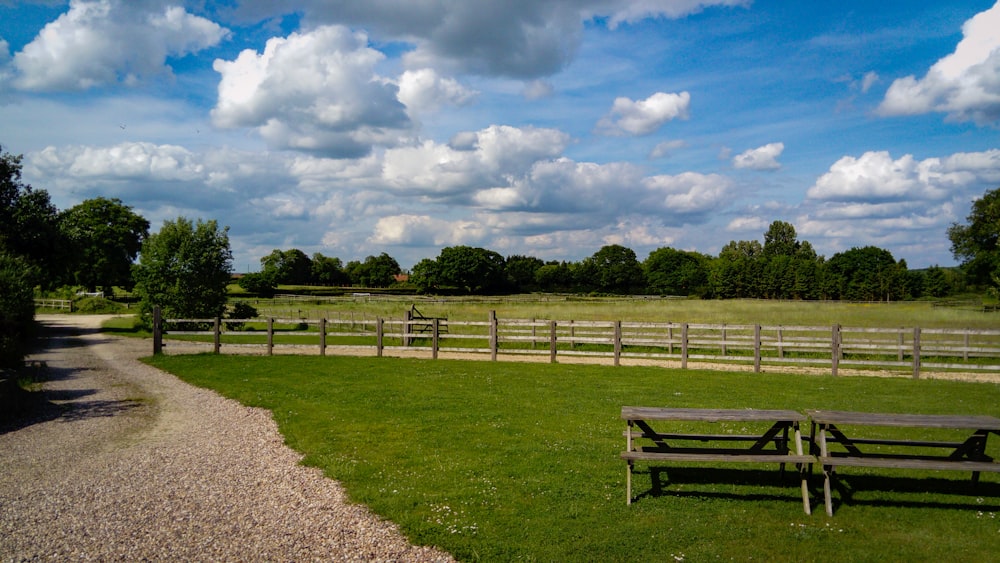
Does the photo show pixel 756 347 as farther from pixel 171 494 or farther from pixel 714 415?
pixel 171 494

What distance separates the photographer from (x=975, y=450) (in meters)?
7.06

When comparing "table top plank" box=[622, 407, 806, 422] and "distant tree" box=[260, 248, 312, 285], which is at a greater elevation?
"distant tree" box=[260, 248, 312, 285]

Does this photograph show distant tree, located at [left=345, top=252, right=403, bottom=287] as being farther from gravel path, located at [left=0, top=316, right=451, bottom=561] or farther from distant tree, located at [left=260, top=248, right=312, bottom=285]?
gravel path, located at [left=0, top=316, right=451, bottom=561]

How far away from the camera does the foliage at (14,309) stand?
14.9 meters

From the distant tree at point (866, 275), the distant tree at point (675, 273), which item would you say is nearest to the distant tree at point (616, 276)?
the distant tree at point (675, 273)

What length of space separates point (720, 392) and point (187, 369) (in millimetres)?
15217

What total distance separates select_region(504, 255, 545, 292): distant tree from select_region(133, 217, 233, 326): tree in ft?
342

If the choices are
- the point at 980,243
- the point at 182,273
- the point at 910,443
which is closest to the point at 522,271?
the point at 980,243

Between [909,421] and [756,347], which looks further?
[756,347]

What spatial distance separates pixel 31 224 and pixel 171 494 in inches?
1246

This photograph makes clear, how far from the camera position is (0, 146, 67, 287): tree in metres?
30.2

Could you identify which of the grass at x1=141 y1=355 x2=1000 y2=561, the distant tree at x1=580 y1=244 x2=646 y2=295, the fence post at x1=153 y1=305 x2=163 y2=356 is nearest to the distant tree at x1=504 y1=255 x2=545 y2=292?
the distant tree at x1=580 y1=244 x2=646 y2=295

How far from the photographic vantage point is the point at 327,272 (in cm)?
15338

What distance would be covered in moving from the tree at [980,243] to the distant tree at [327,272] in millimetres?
127546
